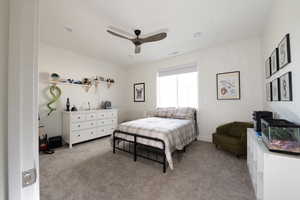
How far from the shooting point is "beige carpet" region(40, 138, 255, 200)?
1.77m

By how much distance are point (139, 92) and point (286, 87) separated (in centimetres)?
437

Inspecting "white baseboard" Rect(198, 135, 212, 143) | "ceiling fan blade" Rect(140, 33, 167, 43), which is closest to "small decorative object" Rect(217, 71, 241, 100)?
"white baseboard" Rect(198, 135, 212, 143)

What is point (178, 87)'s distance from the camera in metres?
4.57

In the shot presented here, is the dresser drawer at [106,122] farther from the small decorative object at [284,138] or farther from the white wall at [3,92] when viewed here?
the small decorative object at [284,138]

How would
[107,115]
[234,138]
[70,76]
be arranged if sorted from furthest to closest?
[107,115] < [70,76] < [234,138]

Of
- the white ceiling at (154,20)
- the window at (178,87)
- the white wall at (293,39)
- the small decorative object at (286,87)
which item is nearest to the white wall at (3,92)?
the white ceiling at (154,20)

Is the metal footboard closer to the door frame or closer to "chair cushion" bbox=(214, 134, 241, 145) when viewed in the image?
"chair cushion" bbox=(214, 134, 241, 145)

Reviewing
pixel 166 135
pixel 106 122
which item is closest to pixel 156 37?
pixel 166 135

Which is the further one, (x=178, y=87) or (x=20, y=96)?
(x=178, y=87)

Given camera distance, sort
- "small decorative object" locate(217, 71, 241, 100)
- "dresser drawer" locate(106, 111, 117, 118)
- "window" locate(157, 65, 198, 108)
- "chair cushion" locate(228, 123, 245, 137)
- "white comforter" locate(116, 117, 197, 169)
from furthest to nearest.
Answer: "dresser drawer" locate(106, 111, 117, 118), "window" locate(157, 65, 198, 108), "small decorative object" locate(217, 71, 241, 100), "chair cushion" locate(228, 123, 245, 137), "white comforter" locate(116, 117, 197, 169)

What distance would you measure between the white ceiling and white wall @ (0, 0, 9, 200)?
187 centimetres

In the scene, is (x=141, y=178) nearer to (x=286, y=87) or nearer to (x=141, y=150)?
(x=141, y=150)

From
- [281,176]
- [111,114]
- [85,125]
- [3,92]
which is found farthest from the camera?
[111,114]

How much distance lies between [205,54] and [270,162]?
3.34 metres
